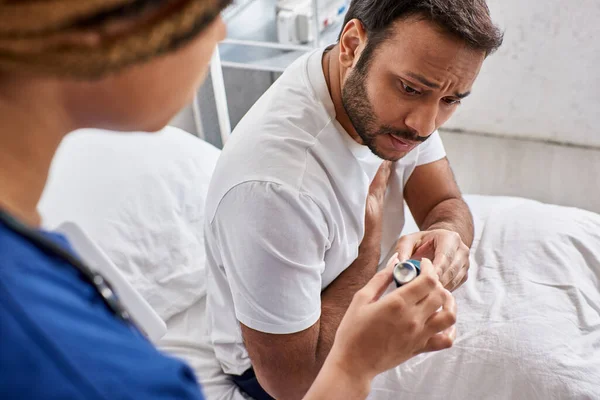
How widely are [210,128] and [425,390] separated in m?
1.27

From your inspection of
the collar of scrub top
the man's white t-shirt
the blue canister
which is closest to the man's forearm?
the man's white t-shirt

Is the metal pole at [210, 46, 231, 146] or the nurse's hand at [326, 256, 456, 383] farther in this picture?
the metal pole at [210, 46, 231, 146]

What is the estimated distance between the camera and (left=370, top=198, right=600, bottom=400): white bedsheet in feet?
4.19

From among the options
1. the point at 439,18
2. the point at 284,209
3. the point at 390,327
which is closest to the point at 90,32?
the point at 390,327

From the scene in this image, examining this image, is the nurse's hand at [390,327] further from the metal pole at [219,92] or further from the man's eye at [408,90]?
the metal pole at [219,92]

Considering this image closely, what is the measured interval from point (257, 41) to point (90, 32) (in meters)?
2.04

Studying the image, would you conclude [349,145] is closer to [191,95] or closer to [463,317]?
[463,317]

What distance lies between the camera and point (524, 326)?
1.35 m

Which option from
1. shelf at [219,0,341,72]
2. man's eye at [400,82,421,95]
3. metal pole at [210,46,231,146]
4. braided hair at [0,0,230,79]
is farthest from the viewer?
shelf at [219,0,341,72]

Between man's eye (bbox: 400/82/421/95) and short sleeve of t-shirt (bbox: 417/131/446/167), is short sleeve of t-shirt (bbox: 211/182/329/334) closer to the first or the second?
man's eye (bbox: 400/82/421/95)

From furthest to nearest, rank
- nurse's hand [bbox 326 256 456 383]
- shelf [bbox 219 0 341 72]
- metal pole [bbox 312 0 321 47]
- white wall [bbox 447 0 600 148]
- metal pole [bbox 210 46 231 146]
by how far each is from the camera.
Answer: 1. white wall [bbox 447 0 600 148]
2. shelf [bbox 219 0 341 72]
3. metal pole [bbox 312 0 321 47]
4. metal pole [bbox 210 46 231 146]
5. nurse's hand [bbox 326 256 456 383]

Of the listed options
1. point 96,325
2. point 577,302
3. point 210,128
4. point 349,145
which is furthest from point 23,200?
point 210,128

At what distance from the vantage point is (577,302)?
4.59 feet

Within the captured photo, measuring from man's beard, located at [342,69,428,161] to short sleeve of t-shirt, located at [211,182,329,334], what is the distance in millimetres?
208
